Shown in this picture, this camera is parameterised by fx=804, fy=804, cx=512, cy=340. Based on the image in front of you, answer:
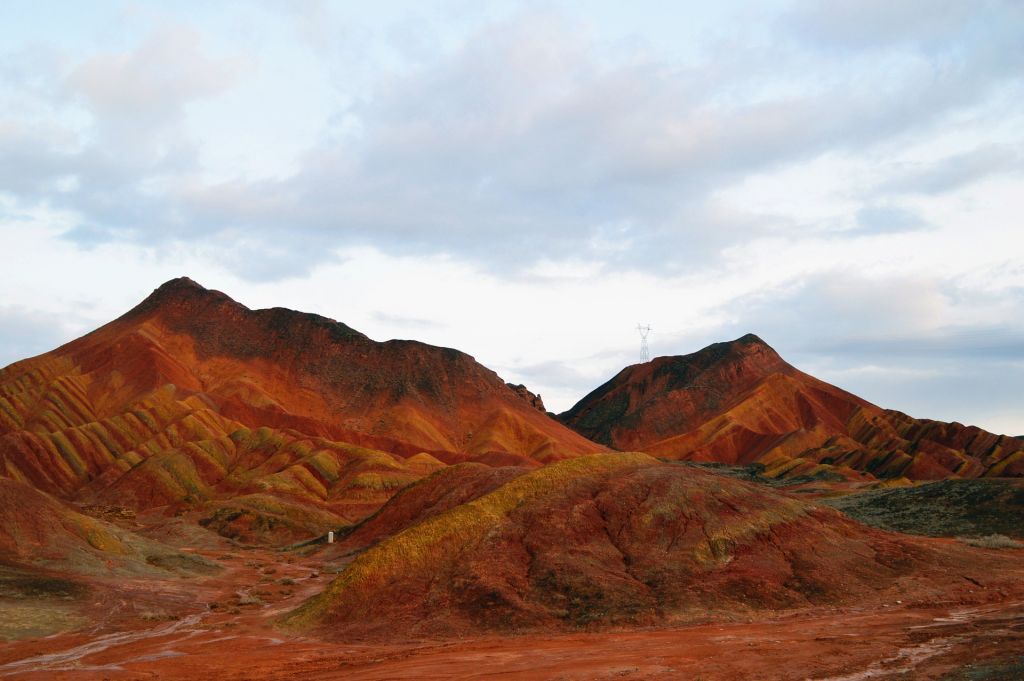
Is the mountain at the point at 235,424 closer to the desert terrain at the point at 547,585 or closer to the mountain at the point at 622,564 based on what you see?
the desert terrain at the point at 547,585

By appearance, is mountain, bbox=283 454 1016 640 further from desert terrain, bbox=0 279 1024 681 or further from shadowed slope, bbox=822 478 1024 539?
shadowed slope, bbox=822 478 1024 539

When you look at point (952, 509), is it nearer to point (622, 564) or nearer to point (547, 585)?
point (622, 564)

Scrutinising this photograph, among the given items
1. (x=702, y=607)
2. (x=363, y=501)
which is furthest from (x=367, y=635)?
(x=363, y=501)

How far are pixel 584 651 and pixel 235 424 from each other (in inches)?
4977

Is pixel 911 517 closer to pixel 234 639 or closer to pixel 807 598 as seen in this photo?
pixel 807 598

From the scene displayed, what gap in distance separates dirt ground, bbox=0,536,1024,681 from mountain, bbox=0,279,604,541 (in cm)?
6015

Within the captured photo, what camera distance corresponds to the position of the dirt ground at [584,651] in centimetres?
2661

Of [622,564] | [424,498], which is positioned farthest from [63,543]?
[622,564]

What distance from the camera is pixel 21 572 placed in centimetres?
4541

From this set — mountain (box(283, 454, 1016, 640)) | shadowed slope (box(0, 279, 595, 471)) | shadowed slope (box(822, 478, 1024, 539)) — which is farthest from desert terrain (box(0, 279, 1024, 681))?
shadowed slope (box(0, 279, 595, 471))

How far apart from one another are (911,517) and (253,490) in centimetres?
8354

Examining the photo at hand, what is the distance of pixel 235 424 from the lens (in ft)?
478

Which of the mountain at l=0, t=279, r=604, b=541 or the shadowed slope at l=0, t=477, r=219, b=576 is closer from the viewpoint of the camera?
the shadowed slope at l=0, t=477, r=219, b=576

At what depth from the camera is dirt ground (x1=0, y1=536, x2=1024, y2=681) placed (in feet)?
87.3
